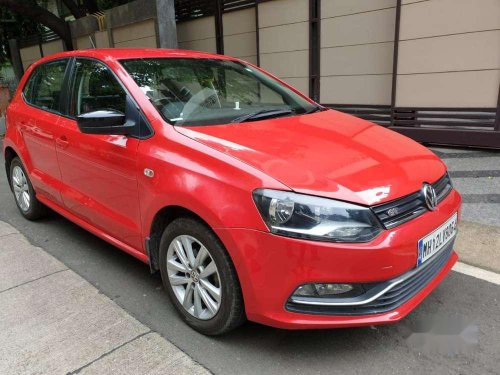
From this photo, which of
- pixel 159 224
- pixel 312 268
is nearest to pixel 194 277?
pixel 159 224

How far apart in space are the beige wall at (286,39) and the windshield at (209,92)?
4.86 m

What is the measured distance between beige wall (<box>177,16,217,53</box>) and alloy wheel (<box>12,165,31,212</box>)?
21.9 ft

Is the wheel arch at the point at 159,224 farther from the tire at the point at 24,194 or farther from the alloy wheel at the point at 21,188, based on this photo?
the alloy wheel at the point at 21,188

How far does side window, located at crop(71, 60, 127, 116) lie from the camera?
3.11 meters

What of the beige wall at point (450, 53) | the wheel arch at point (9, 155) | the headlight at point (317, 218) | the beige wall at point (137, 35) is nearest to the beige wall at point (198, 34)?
the beige wall at point (137, 35)

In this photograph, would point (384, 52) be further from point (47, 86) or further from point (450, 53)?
point (47, 86)

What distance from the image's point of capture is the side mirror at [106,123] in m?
2.81

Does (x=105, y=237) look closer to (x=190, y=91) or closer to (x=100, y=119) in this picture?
(x=100, y=119)

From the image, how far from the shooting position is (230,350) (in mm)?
2520

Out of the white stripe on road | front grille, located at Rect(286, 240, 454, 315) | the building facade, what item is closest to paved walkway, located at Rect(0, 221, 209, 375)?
front grille, located at Rect(286, 240, 454, 315)

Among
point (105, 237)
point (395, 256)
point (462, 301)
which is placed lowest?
point (462, 301)

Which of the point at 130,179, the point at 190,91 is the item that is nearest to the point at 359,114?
the point at 190,91

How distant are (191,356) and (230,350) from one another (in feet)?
0.72

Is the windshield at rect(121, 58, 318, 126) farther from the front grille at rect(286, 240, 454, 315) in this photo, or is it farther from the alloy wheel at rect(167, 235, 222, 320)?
the front grille at rect(286, 240, 454, 315)
